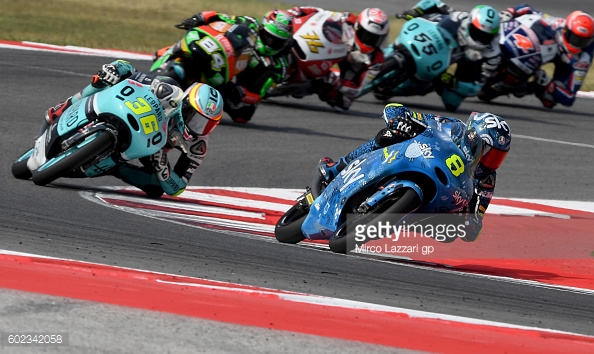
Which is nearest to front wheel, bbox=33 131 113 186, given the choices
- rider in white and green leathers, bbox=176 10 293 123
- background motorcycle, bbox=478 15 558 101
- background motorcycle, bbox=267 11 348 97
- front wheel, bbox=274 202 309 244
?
front wheel, bbox=274 202 309 244

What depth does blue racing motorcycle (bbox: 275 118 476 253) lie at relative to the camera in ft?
22.8

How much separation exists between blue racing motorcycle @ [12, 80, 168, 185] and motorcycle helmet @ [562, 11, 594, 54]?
10.9m

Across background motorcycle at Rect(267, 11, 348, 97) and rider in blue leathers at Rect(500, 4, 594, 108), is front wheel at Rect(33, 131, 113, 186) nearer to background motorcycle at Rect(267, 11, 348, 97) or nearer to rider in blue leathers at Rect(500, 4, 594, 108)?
background motorcycle at Rect(267, 11, 348, 97)

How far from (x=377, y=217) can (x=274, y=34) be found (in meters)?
7.69

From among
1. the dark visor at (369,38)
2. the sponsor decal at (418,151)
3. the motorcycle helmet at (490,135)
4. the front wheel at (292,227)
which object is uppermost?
the sponsor decal at (418,151)

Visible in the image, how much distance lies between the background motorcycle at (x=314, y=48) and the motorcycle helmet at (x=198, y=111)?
629 centimetres

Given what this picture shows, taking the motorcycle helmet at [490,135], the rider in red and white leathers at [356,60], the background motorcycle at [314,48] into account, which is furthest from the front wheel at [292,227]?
the rider in red and white leathers at [356,60]

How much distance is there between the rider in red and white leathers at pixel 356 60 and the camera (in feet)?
52.0

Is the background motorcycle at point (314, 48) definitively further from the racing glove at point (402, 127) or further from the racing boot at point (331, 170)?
the racing glove at point (402, 127)

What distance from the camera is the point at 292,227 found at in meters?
7.71

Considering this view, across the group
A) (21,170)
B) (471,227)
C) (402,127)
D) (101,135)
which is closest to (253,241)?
(402,127)

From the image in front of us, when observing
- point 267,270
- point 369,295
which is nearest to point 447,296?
point 369,295

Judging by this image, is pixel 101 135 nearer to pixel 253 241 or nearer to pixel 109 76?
pixel 109 76

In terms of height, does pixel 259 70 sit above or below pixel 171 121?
below
